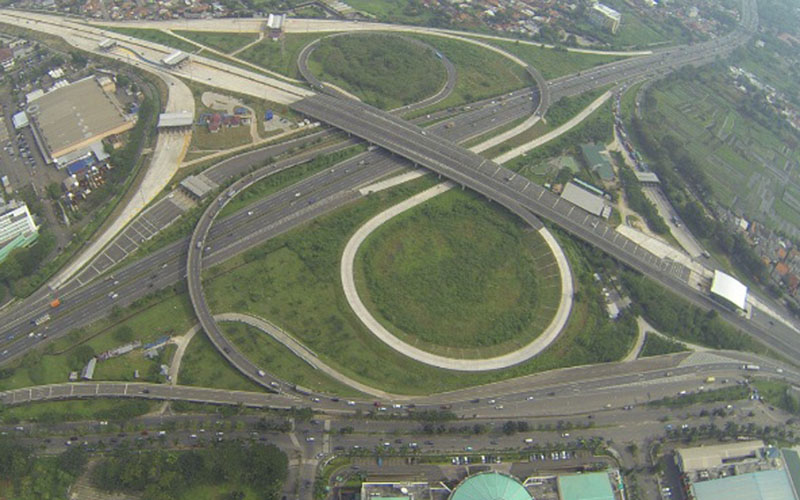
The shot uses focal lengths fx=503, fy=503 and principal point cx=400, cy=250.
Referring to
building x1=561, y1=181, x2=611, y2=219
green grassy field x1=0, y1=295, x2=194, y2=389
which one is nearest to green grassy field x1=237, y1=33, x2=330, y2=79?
building x1=561, y1=181, x2=611, y2=219

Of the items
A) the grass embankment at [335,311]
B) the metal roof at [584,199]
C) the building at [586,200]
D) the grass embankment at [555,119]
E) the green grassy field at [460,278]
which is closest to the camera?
the grass embankment at [335,311]

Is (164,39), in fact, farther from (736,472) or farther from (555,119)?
(736,472)

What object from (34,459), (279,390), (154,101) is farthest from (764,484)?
(154,101)

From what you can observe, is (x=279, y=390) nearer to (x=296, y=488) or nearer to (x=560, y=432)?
(x=296, y=488)

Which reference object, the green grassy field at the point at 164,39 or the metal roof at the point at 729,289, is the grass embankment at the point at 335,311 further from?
the green grassy field at the point at 164,39

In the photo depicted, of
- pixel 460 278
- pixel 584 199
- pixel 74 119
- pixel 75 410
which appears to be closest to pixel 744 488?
pixel 460 278

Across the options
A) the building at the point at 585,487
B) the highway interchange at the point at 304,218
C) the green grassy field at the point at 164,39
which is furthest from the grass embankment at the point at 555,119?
the green grassy field at the point at 164,39

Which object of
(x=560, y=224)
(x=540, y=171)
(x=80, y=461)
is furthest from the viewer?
(x=540, y=171)
